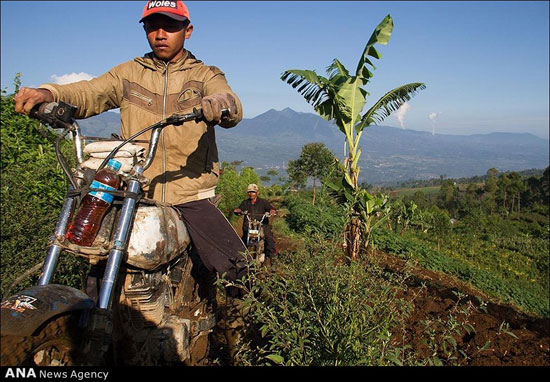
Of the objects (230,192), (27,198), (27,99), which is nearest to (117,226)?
(27,99)

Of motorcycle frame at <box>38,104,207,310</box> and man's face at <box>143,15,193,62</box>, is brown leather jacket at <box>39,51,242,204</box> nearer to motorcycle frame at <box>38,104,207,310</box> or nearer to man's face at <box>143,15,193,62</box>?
man's face at <box>143,15,193,62</box>

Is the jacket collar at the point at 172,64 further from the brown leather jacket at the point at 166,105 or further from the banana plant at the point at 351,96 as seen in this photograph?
the banana plant at the point at 351,96

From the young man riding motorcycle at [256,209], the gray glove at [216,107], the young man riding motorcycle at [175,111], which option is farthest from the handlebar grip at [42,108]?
the young man riding motorcycle at [256,209]

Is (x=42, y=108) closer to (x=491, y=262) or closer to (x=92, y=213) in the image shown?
(x=92, y=213)

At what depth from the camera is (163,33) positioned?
2523 millimetres

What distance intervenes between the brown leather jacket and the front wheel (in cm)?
112

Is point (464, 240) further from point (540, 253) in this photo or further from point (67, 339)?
point (67, 339)

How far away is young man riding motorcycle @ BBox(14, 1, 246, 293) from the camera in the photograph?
259 cm

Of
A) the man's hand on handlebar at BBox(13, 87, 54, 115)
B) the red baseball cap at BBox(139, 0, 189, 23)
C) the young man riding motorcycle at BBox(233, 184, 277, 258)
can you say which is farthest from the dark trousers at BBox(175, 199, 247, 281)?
the young man riding motorcycle at BBox(233, 184, 277, 258)

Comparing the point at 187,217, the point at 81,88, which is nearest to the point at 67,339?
the point at 187,217

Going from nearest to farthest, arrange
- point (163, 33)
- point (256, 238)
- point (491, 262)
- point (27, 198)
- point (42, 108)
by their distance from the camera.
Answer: point (42, 108) → point (163, 33) → point (27, 198) → point (256, 238) → point (491, 262)

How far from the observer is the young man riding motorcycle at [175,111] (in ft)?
8.50

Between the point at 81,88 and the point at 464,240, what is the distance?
17.8 m

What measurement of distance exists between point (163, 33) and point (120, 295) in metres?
1.65
